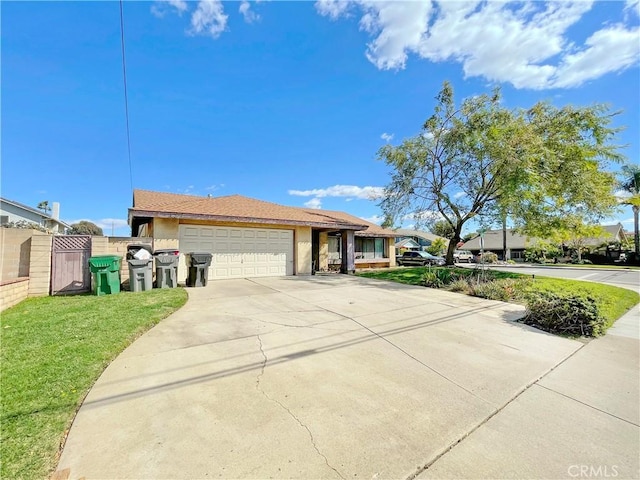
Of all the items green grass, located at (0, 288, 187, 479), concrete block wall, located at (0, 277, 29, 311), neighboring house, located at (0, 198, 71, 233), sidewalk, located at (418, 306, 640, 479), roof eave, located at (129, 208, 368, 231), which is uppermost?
neighboring house, located at (0, 198, 71, 233)

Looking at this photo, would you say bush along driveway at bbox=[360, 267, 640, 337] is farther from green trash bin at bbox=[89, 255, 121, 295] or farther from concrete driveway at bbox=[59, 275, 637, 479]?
green trash bin at bbox=[89, 255, 121, 295]

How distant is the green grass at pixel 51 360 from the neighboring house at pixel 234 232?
4126 mm

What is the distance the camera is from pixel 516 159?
36.1 ft

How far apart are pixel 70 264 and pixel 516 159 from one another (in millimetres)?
15925

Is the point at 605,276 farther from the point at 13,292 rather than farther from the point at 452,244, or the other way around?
the point at 13,292

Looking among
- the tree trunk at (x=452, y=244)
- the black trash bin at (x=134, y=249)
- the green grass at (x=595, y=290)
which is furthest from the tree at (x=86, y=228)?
the tree trunk at (x=452, y=244)

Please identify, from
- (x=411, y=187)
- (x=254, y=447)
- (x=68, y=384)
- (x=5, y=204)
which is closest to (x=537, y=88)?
(x=411, y=187)

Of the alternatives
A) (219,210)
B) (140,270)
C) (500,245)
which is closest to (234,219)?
(219,210)

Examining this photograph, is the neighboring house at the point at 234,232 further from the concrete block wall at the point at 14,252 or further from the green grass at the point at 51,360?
the green grass at the point at 51,360

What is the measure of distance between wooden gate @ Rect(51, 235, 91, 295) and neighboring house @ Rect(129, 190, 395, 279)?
1.92 meters

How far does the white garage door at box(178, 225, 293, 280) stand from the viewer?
1136 cm

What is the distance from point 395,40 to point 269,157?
41.8ft

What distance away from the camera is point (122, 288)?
9000 millimetres

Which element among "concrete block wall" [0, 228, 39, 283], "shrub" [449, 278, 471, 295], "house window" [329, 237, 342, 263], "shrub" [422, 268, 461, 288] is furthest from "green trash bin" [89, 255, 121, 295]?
"house window" [329, 237, 342, 263]
